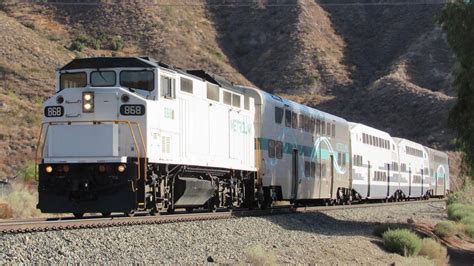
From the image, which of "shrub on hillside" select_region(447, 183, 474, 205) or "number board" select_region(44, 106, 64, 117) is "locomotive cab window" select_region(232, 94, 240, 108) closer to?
"number board" select_region(44, 106, 64, 117)

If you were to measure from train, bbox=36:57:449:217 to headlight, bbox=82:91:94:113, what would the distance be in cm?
2

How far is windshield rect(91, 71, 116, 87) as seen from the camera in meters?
17.0

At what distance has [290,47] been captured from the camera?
296ft

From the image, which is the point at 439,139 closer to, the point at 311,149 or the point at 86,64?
the point at 311,149

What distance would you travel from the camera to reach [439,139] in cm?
7638

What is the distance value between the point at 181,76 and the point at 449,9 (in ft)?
38.2

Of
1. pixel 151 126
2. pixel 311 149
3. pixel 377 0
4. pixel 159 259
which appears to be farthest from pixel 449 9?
pixel 377 0

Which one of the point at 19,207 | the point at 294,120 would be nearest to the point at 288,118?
the point at 294,120

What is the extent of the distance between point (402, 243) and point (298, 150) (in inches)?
344

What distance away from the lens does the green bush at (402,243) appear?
19219mm

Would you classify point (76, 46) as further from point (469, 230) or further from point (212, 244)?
point (212, 244)

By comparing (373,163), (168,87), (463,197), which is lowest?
(463,197)

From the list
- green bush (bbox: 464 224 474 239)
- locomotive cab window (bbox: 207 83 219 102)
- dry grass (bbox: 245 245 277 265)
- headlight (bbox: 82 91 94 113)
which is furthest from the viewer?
green bush (bbox: 464 224 474 239)

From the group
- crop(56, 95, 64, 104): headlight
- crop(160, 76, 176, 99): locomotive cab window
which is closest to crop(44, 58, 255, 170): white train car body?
crop(160, 76, 176, 99): locomotive cab window
